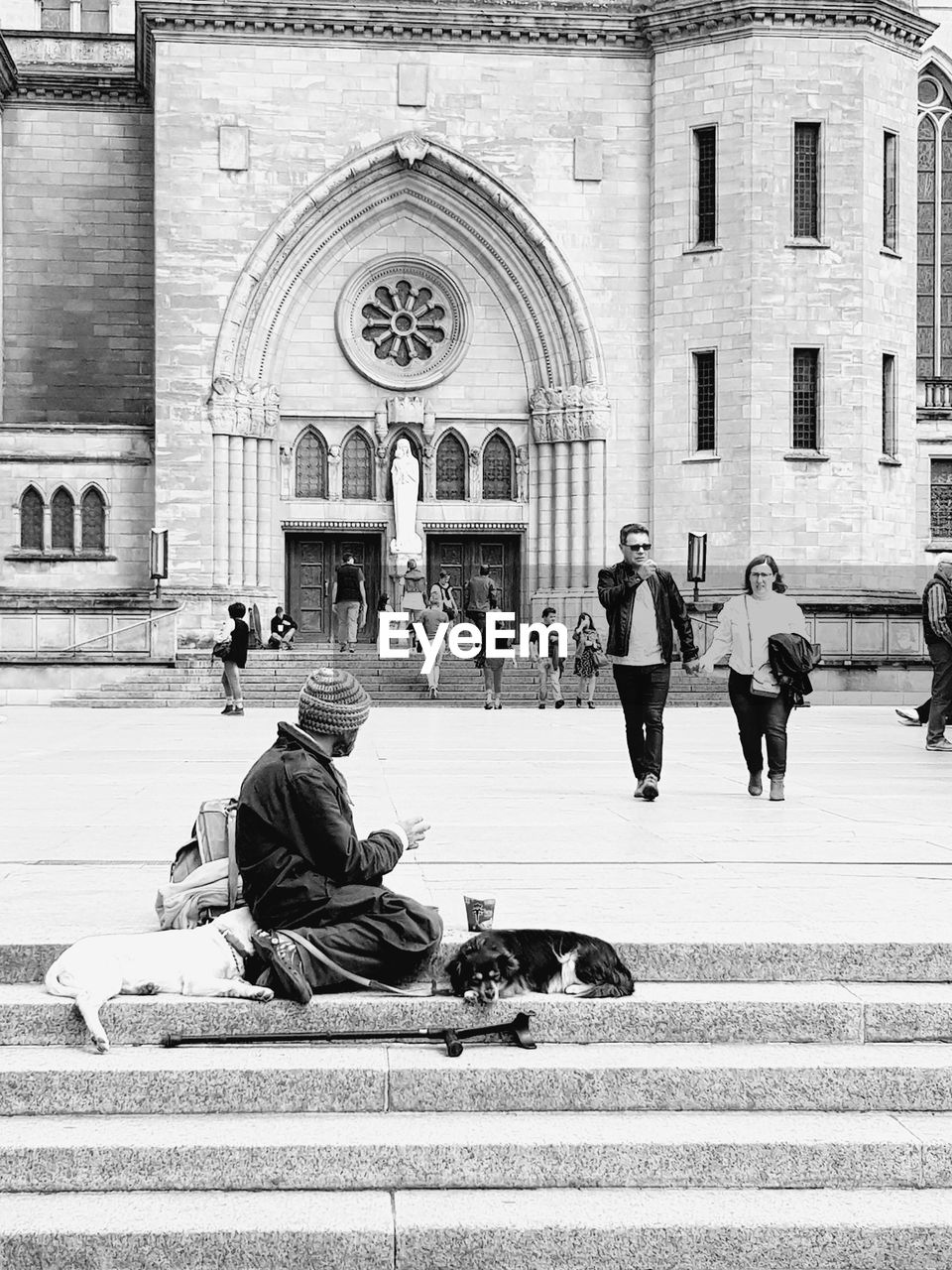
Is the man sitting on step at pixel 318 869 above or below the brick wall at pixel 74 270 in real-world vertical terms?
below

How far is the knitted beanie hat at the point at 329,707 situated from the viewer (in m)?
6.26

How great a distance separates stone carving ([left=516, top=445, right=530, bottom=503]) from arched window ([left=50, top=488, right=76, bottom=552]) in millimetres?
8896

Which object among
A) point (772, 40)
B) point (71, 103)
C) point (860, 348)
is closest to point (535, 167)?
point (772, 40)

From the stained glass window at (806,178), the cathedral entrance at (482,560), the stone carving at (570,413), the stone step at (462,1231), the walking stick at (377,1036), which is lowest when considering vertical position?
the stone step at (462,1231)

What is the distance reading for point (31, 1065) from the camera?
18.6 feet

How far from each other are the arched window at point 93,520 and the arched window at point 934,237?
17.7m

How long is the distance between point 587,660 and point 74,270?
15.1 meters

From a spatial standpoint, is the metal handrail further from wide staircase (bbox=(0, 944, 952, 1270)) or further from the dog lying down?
the dog lying down

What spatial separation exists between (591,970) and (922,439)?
1206 inches

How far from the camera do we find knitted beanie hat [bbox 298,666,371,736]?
6262mm

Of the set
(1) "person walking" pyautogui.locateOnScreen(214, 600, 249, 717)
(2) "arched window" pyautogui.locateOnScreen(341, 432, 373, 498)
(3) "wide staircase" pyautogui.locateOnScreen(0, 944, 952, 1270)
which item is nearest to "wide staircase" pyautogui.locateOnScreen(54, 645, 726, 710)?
(1) "person walking" pyautogui.locateOnScreen(214, 600, 249, 717)

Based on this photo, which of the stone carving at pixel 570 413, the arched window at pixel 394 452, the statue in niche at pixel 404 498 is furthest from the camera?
the arched window at pixel 394 452

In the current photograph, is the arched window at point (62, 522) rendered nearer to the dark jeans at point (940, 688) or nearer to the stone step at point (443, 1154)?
the dark jeans at point (940, 688)

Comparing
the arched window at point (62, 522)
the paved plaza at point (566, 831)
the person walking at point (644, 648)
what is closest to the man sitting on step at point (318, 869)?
the paved plaza at point (566, 831)
